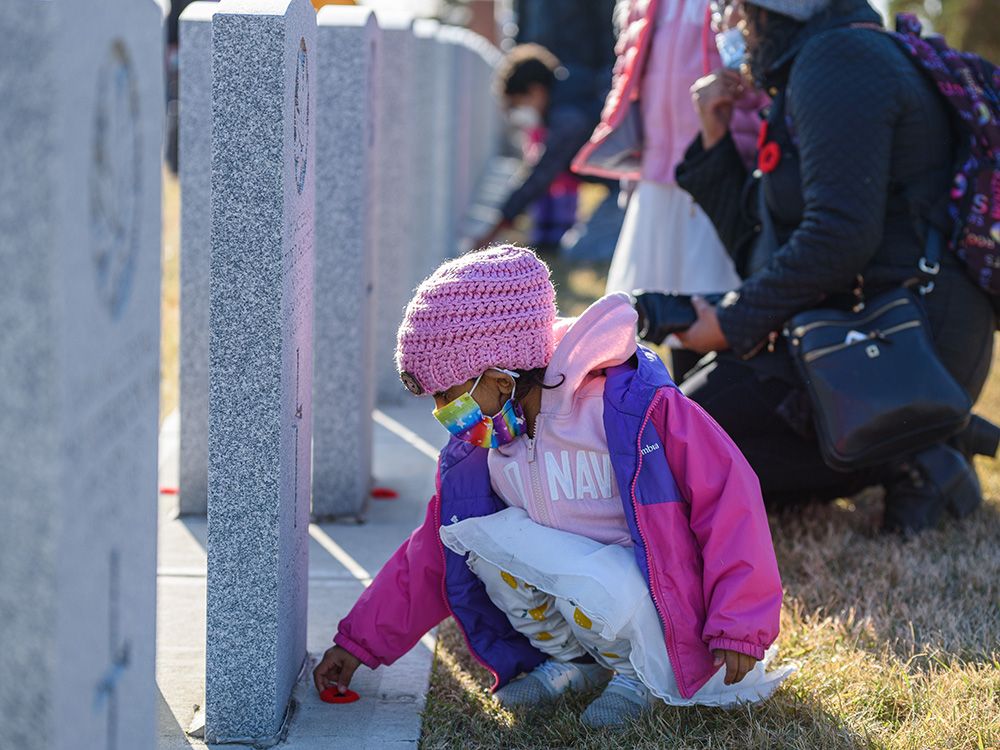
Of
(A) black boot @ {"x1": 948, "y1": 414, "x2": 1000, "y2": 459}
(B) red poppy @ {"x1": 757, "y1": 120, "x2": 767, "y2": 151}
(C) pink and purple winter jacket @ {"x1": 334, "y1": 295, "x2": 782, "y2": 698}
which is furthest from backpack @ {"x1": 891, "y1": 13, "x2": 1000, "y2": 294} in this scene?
(C) pink and purple winter jacket @ {"x1": 334, "y1": 295, "x2": 782, "y2": 698}

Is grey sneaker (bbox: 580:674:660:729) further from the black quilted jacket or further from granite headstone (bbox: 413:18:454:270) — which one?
granite headstone (bbox: 413:18:454:270)

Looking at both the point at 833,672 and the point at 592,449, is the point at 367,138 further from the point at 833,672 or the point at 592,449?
the point at 833,672

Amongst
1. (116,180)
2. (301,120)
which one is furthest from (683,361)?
(116,180)

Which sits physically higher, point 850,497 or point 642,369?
point 642,369

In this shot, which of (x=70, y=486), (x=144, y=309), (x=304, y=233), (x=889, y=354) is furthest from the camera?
(x=889, y=354)

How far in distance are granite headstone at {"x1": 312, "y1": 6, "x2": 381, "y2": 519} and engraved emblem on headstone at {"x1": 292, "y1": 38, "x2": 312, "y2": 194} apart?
1.37 metres

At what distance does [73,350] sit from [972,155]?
310cm

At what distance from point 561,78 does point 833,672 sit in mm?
7231

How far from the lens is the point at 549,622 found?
10.5 feet

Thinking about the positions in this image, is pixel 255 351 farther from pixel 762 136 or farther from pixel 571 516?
pixel 762 136

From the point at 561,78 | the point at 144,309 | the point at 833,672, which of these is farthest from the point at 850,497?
the point at 561,78

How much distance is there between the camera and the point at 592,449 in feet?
10.0

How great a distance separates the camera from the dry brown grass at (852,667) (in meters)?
3.02

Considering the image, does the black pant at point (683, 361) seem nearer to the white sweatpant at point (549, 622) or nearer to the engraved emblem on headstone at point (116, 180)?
the white sweatpant at point (549, 622)
